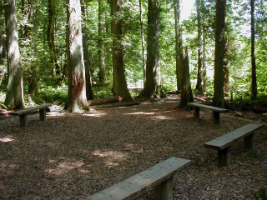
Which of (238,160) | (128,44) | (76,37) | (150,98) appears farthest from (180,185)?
(150,98)

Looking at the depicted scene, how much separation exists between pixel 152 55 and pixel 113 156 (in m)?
10.9

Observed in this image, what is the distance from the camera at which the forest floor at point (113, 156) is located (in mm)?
3934

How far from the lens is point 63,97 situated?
1469 cm

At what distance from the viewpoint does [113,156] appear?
18.0 feet

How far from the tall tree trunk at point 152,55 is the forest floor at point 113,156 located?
6620mm

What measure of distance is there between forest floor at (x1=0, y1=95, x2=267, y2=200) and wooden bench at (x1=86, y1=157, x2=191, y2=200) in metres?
0.43

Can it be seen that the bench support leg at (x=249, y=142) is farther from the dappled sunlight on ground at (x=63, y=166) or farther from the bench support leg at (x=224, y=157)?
the dappled sunlight on ground at (x=63, y=166)

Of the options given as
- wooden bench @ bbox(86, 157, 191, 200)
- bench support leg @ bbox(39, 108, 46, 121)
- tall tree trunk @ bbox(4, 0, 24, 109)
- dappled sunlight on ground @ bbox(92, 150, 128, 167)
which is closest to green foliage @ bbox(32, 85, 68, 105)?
tall tree trunk @ bbox(4, 0, 24, 109)

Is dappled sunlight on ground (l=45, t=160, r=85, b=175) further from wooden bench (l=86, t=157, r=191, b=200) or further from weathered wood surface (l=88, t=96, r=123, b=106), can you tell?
weathered wood surface (l=88, t=96, r=123, b=106)

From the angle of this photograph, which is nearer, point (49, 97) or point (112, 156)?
point (112, 156)

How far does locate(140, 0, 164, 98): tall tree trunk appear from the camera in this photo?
14.6m

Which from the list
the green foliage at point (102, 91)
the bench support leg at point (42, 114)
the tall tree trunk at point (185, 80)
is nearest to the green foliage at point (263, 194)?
the tall tree trunk at point (185, 80)

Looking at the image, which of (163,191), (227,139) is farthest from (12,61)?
(163,191)

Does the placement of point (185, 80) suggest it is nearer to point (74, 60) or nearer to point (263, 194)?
point (74, 60)
